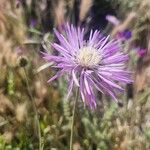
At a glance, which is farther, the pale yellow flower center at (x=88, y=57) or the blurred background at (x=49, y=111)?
the blurred background at (x=49, y=111)

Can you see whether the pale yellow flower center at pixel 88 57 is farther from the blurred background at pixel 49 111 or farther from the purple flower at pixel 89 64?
the blurred background at pixel 49 111

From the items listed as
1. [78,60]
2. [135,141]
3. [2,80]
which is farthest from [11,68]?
[78,60]

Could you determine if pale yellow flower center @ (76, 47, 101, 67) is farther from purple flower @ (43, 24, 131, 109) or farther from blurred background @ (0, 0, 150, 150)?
blurred background @ (0, 0, 150, 150)

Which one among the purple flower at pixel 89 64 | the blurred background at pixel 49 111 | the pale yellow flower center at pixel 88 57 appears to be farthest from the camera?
the blurred background at pixel 49 111

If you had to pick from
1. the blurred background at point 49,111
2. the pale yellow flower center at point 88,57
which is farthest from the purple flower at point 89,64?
the blurred background at point 49,111

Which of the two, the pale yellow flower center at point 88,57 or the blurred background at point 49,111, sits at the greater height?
the pale yellow flower center at point 88,57

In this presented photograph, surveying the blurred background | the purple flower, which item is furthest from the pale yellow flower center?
the blurred background

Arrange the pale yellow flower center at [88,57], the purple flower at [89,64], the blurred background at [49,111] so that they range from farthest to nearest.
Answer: the blurred background at [49,111]
the pale yellow flower center at [88,57]
the purple flower at [89,64]

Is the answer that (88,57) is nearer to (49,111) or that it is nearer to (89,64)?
(89,64)
